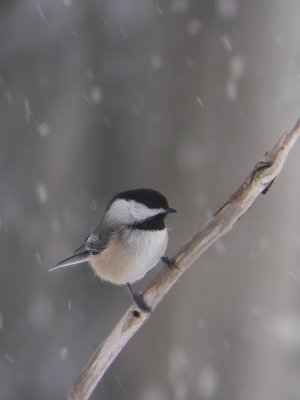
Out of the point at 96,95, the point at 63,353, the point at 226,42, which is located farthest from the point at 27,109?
the point at 63,353

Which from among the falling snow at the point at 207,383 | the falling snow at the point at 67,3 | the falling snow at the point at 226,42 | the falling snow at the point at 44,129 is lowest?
the falling snow at the point at 207,383

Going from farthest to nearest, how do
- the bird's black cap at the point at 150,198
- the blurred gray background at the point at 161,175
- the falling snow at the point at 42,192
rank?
the falling snow at the point at 42,192, the blurred gray background at the point at 161,175, the bird's black cap at the point at 150,198

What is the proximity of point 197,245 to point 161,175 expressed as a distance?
1407mm

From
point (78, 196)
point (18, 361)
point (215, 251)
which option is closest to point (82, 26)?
point (78, 196)

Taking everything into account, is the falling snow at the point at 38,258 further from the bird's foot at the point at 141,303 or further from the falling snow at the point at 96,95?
the bird's foot at the point at 141,303

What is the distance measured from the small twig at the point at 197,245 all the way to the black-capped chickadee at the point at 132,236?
0.19 metres

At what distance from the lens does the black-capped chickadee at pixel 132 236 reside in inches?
98.3

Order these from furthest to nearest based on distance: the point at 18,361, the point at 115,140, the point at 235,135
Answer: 1. the point at 18,361
2. the point at 115,140
3. the point at 235,135

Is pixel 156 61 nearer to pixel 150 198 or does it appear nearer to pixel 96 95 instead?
pixel 96 95

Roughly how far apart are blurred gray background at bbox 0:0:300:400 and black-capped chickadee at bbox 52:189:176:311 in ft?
2.47

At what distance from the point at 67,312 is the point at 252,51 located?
1867 millimetres

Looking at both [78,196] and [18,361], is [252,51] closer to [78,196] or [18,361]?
[78,196]

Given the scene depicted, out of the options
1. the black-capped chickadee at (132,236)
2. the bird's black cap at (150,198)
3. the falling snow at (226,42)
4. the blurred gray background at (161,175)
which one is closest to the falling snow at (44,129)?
the blurred gray background at (161,175)

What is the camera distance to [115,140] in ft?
12.2
